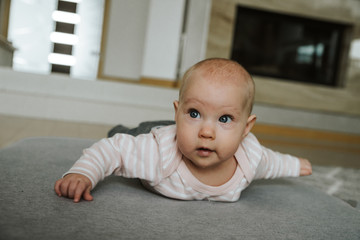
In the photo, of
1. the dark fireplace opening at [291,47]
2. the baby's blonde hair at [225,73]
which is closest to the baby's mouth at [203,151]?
the baby's blonde hair at [225,73]

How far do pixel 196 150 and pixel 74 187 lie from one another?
217 mm

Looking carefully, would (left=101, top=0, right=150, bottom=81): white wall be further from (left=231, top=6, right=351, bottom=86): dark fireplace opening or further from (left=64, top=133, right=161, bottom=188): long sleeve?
(left=64, top=133, right=161, bottom=188): long sleeve

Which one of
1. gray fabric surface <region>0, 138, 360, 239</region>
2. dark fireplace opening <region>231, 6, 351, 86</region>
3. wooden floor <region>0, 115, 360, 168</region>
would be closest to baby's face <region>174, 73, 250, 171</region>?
gray fabric surface <region>0, 138, 360, 239</region>

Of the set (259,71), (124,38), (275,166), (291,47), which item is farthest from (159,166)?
(124,38)

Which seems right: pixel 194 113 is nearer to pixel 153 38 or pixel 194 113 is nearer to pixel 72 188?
pixel 72 188

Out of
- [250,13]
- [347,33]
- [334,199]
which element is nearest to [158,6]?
[250,13]

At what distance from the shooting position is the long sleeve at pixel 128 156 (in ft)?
2.21

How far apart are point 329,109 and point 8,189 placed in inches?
115

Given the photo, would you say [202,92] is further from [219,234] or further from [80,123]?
[80,123]

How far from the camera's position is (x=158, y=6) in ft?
10.4

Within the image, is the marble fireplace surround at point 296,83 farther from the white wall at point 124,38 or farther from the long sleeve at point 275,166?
the long sleeve at point 275,166

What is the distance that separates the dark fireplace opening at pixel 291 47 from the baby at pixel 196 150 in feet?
8.05

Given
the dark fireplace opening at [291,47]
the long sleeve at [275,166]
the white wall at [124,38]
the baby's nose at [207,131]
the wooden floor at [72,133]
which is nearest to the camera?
the baby's nose at [207,131]

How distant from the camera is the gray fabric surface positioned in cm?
50
